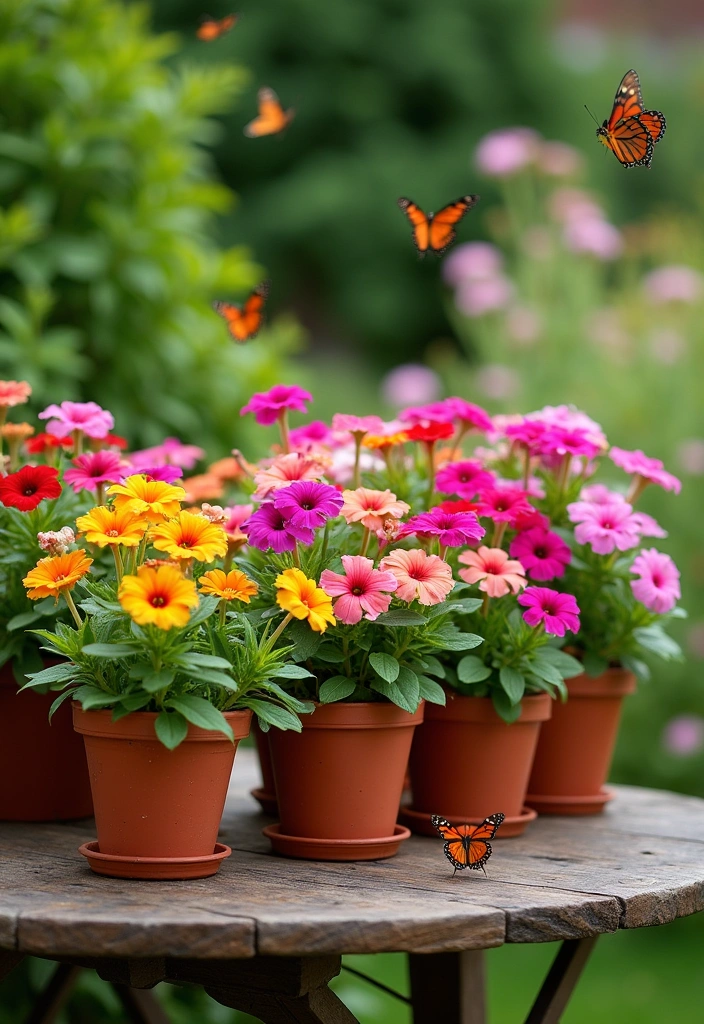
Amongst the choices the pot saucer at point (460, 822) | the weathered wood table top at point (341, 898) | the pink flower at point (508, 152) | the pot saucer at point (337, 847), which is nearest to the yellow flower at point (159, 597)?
the weathered wood table top at point (341, 898)

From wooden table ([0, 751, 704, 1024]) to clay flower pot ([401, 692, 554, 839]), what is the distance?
6 centimetres

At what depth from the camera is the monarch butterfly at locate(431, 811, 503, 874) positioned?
5.13 feet

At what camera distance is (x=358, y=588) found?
1564mm

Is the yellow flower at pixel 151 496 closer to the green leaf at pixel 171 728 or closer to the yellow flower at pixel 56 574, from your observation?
the yellow flower at pixel 56 574

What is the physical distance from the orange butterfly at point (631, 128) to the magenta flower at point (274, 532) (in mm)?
686

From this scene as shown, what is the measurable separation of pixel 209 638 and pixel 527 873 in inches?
20.6

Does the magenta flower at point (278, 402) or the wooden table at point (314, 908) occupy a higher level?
the magenta flower at point (278, 402)

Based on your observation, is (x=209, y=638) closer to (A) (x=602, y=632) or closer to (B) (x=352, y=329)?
(A) (x=602, y=632)

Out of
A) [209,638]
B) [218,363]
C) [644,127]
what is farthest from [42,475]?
[218,363]

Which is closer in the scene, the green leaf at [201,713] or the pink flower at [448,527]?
the green leaf at [201,713]

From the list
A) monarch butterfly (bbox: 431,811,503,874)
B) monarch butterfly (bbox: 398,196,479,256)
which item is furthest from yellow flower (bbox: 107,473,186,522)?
monarch butterfly (bbox: 398,196,479,256)

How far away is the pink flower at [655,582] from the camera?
1849 mm

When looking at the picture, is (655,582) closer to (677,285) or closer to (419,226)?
(419,226)

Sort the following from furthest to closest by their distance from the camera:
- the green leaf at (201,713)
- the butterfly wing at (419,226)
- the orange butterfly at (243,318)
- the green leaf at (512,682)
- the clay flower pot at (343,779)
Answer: the orange butterfly at (243,318), the butterfly wing at (419,226), the green leaf at (512,682), the clay flower pot at (343,779), the green leaf at (201,713)
